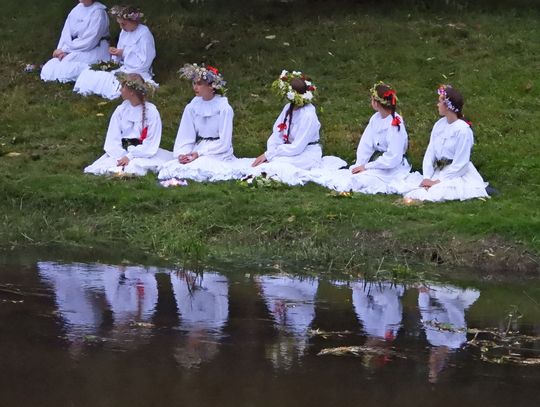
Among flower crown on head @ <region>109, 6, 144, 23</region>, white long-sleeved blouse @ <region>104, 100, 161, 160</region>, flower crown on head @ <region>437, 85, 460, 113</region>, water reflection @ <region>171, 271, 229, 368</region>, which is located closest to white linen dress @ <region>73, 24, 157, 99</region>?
flower crown on head @ <region>109, 6, 144, 23</region>

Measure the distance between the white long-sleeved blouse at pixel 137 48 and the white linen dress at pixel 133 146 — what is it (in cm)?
280

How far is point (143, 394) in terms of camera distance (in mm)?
7059

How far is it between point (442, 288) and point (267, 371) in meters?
3.21

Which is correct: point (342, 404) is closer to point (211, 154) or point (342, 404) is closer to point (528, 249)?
point (528, 249)

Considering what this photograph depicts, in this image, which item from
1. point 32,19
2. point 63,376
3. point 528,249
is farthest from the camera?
point 32,19

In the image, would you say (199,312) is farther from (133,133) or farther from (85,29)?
(85,29)

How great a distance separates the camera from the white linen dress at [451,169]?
12.7 meters

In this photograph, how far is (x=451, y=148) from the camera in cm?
1291

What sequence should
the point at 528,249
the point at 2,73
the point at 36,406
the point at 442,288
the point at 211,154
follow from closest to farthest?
the point at 36,406, the point at 442,288, the point at 528,249, the point at 211,154, the point at 2,73

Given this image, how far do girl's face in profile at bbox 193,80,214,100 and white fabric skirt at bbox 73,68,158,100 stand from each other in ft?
8.92

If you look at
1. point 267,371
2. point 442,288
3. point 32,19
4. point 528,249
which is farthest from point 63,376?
point 32,19

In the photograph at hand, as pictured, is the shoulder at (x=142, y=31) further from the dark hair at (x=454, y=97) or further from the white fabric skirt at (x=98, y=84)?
the dark hair at (x=454, y=97)

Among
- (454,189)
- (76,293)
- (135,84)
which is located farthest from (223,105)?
(76,293)

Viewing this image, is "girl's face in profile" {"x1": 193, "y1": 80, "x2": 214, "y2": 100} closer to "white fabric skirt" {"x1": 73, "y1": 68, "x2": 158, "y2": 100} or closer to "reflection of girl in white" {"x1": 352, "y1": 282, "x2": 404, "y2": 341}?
"white fabric skirt" {"x1": 73, "y1": 68, "x2": 158, "y2": 100}
